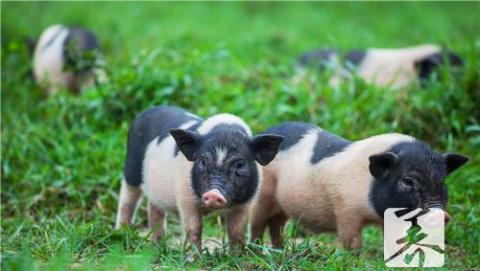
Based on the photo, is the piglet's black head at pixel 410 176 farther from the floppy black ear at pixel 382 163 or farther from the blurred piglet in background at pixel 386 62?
the blurred piglet in background at pixel 386 62

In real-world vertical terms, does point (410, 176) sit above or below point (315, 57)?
below

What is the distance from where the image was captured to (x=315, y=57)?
1116 centimetres

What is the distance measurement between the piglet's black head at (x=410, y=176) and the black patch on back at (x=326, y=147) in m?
0.48

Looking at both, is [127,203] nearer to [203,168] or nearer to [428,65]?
[203,168]

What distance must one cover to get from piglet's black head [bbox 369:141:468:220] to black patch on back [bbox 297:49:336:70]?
189 inches

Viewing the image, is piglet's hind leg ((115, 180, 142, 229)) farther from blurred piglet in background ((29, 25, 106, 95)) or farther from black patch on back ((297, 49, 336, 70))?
black patch on back ((297, 49, 336, 70))

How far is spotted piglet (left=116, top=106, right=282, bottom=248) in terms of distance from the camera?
5516 mm

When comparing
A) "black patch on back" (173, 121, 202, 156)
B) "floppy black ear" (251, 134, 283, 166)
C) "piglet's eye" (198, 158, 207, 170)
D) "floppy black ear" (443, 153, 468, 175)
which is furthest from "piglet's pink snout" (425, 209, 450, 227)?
"black patch on back" (173, 121, 202, 156)

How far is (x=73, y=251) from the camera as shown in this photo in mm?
5402

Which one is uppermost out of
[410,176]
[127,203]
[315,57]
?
[315,57]

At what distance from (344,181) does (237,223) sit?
0.80 meters

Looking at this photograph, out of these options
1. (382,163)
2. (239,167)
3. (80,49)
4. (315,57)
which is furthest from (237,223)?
(315,57)

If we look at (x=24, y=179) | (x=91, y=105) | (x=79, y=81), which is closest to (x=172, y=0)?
(x=79, y=81)

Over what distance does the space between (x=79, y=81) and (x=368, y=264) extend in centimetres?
528
